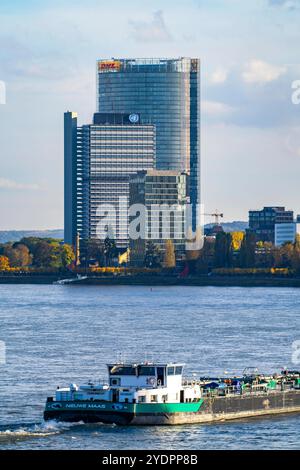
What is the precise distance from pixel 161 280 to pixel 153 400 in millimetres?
131912

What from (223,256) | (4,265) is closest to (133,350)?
(223,256)

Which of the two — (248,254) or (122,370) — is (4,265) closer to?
(248,254)

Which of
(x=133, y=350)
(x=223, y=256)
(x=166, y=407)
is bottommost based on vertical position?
(x=166, y=407)

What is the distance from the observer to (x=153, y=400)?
137 ft

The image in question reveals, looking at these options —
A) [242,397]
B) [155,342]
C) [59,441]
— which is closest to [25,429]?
[59,441]

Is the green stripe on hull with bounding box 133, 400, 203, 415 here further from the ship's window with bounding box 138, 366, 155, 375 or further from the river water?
the ship's window with bounding box 138, 366, 155, 375

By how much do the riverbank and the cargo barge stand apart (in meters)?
118

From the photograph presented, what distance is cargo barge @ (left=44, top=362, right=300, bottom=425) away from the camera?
41.2 m

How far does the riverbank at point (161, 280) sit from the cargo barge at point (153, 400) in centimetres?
11806

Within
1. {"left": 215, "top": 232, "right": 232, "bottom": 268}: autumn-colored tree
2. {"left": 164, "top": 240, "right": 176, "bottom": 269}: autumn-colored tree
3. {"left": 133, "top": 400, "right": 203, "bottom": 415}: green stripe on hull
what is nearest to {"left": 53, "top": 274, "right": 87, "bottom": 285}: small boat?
{"left": 164, "top": 240, "right": 176, "bottom": 269}: autumn-colored tree
